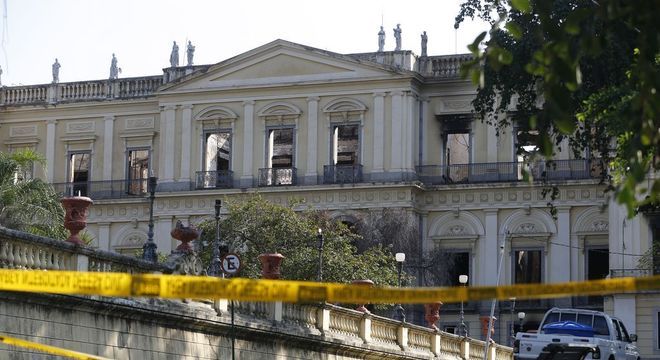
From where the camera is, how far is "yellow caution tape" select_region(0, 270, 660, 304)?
9898 millimetres

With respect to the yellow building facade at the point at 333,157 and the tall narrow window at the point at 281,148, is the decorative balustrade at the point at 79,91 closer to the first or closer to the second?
the yellow building facade at the point at 333,157

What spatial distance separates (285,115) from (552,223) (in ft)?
39.7

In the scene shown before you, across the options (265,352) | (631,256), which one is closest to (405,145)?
(631,256)

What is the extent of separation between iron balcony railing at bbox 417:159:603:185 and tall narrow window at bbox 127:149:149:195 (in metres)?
12.4

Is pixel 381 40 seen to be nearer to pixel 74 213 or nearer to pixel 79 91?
pixel 79 91

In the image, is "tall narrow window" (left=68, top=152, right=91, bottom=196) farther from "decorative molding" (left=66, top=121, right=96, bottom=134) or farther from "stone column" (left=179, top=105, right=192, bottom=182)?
"stone column" (left=179, top=105, right=192, bottom=182)

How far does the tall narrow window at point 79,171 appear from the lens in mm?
72688

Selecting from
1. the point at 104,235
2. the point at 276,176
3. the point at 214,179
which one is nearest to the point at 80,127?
the point at 104,235

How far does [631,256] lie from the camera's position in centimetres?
6059

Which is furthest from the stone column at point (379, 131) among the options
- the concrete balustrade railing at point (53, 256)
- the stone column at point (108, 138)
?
the concrete balustrade railing at point (53, 256)

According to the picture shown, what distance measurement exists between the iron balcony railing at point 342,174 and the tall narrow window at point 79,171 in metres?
11.6

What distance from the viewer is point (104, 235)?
70.4 m

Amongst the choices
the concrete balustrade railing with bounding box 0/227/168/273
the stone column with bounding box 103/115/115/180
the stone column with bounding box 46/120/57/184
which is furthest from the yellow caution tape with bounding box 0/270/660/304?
the stone column with bounding box 46/120/57/184

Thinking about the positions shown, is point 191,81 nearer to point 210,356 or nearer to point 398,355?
point 398,355
